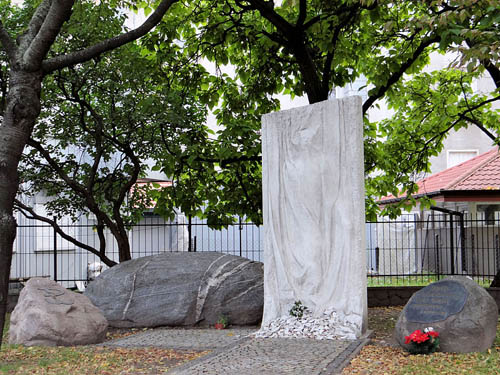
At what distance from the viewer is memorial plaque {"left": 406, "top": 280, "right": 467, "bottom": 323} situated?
8164 mm

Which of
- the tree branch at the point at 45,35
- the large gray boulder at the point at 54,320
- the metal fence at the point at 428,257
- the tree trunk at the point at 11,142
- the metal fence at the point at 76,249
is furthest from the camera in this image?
the metal fence at the point at 76,249

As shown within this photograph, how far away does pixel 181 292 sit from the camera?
11.2 meters

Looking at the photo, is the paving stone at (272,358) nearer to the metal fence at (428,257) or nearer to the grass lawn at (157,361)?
the grass lawn at (157,361)

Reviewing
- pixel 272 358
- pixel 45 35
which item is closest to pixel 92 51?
pixel 45 35

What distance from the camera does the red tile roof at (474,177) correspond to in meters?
17.5

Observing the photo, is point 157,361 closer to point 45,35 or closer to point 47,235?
point 45,35

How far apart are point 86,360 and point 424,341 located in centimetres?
429

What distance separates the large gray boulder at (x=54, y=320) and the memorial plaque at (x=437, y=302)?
4.77 metres

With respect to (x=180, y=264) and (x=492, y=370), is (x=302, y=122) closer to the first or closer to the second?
(x=180, y=264)

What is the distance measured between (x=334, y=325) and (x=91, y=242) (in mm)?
11232

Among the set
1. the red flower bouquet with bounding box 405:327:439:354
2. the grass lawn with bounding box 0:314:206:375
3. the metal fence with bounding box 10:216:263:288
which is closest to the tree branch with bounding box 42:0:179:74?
the grass lawn with bounding box 0:314:206:375

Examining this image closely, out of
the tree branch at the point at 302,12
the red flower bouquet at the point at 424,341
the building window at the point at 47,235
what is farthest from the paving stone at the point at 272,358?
the building window at the point at 47,235

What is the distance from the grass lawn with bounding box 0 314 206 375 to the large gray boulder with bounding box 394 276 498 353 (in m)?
2.90

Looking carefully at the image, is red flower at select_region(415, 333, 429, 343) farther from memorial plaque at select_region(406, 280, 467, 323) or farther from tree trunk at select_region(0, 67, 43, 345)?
tree trunk at select_region(0, 67, 43, 345)
